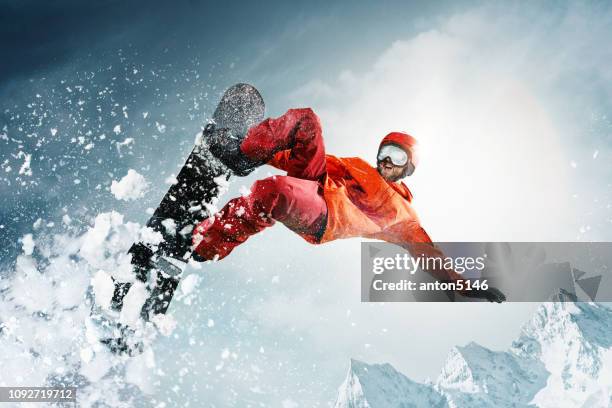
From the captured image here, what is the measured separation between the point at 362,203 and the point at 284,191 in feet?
4.47

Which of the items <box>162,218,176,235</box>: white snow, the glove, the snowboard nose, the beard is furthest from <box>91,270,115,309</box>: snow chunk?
the glove

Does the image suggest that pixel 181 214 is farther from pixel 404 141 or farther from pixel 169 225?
pixel 404 141

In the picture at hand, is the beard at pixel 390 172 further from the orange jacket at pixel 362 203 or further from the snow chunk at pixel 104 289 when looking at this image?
the snow chunk at pixel 104 289

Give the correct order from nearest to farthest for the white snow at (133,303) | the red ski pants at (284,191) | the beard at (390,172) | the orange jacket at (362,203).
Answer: the red ski pants at (284,191)
the orange jacket at (362,203)
the beard at (390,172)
the white snow at (133,303)

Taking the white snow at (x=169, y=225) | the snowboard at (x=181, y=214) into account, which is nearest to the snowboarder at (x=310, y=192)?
the snowboard at (x=181, y=214)

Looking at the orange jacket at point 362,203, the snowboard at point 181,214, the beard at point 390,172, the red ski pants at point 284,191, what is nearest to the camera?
the red ski pants at point 284,191

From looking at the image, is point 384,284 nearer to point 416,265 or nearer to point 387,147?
point 416,265

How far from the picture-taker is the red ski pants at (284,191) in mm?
4414

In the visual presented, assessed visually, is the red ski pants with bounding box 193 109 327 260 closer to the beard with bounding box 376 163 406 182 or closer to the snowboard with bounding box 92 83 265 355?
the snowboard with bounding box 92 83 265 355

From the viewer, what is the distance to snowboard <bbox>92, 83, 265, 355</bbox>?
5109 mm

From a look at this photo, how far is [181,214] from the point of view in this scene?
5422 millimetres

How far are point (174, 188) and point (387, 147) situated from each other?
2.58 metres

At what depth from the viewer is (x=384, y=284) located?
718 centimetres

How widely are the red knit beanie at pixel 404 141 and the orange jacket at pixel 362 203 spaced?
1.34 ft
